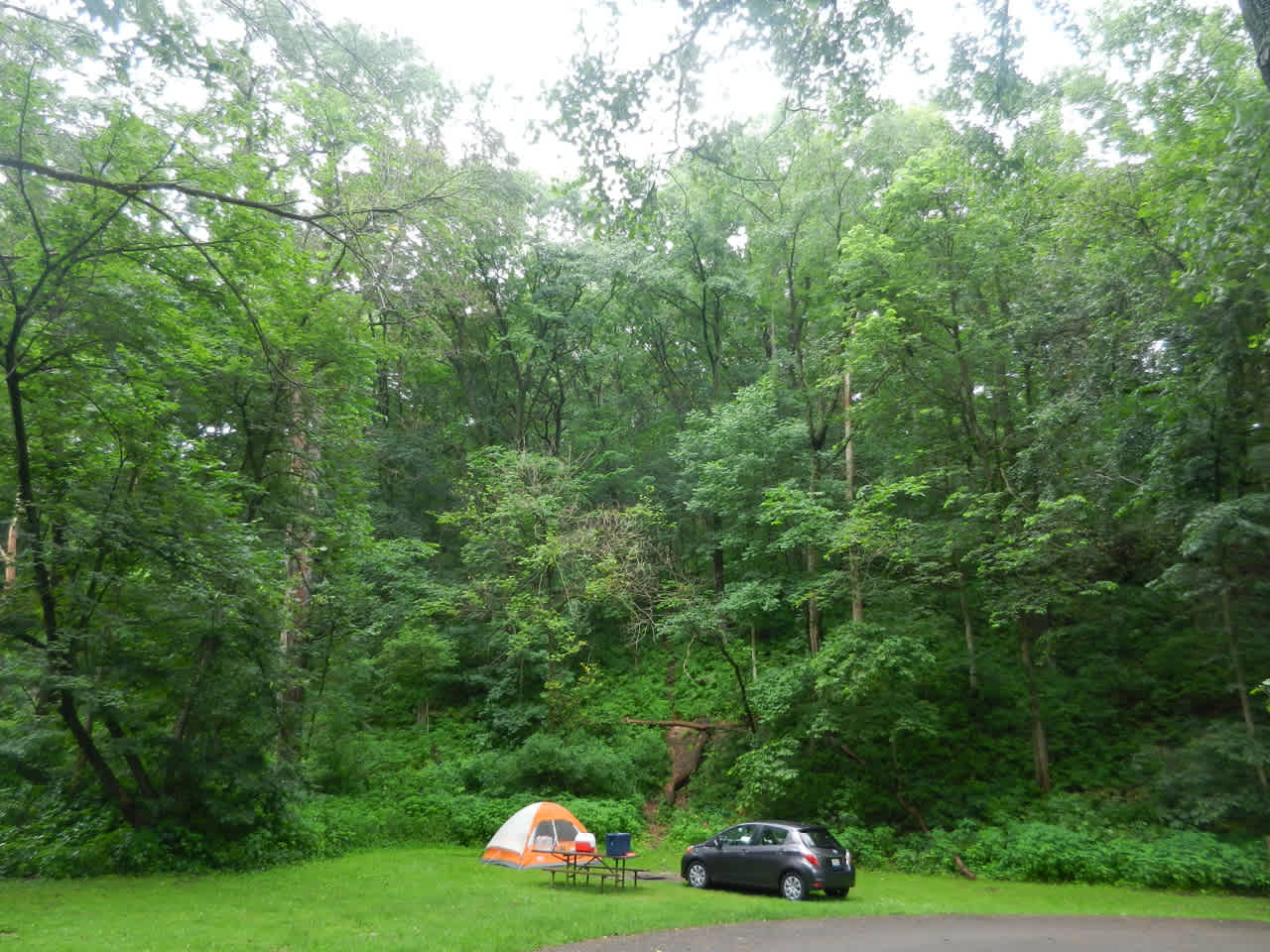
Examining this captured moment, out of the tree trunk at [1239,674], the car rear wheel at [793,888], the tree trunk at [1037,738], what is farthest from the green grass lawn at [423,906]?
the tree trunk at [1037,738]

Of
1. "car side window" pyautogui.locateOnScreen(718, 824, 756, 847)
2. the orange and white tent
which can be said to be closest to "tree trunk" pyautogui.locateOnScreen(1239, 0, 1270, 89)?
"car side window" pyautogui.locateOnScreen(718, 824, 756, 847)

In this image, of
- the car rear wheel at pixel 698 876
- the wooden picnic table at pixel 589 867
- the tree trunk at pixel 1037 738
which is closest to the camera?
the wooden picnic table at pixel 589 867

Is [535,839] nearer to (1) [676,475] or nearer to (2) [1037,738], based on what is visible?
(2) [1037,738]

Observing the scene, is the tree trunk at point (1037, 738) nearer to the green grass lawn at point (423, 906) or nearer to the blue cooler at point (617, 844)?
the green grass lawn at point (423, 906)

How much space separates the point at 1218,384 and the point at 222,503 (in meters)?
17.0

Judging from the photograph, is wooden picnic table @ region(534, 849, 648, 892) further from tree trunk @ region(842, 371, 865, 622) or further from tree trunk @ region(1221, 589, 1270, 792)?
tree trunk @ region(1221, 589, 1270, 792)

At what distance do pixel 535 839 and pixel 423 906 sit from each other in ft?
13.8

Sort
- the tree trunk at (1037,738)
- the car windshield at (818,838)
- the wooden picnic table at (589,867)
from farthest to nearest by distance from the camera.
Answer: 1. the tree trunk at (1037,738)
2. the wooden picnic table at (589,867)
3. the car windshield at (818,838)

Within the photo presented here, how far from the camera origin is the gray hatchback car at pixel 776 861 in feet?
40.2

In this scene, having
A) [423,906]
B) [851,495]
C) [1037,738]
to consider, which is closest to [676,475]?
[851,495]

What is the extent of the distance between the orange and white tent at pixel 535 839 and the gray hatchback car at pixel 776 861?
2.53 meters

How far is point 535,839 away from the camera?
1462 centimetres

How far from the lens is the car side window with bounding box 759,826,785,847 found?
12.9 meters

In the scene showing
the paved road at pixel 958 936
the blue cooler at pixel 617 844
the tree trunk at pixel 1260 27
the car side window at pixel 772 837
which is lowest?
the paved road at pixel 958 936
